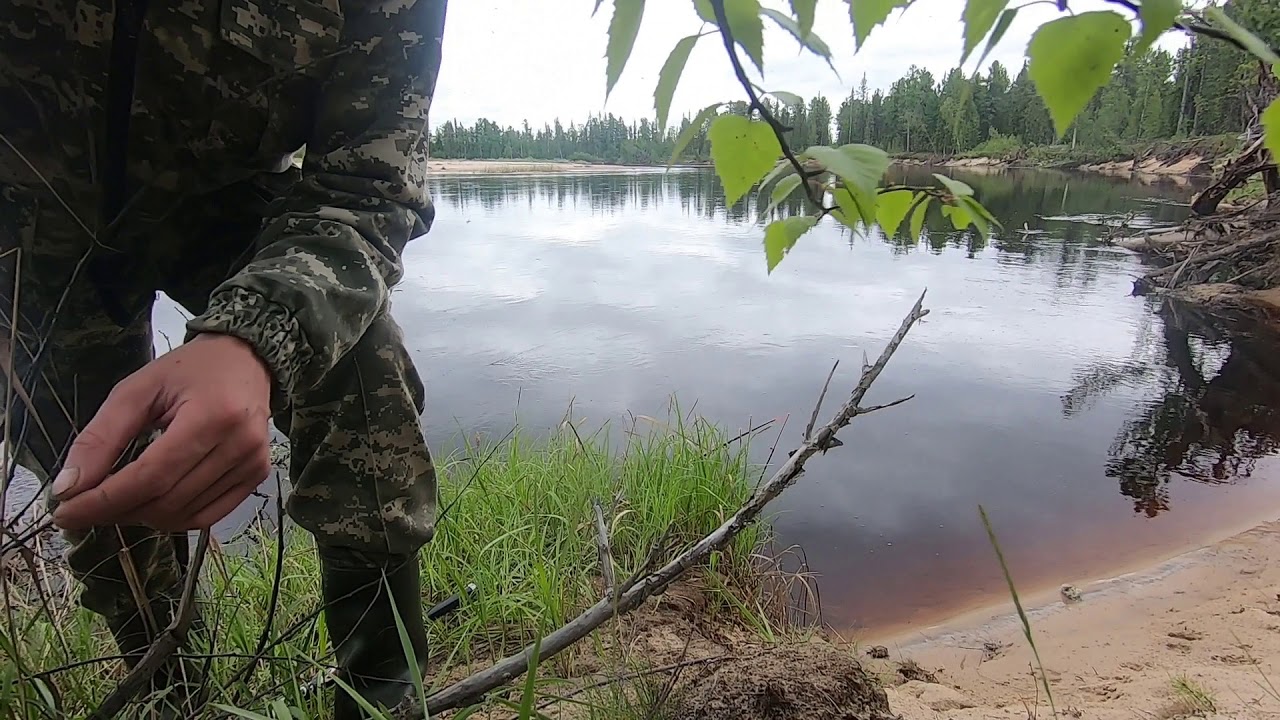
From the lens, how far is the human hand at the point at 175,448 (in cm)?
51

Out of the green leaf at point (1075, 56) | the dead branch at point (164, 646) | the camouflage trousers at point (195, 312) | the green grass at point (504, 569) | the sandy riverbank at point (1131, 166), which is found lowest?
the green grass at point (504, 569)

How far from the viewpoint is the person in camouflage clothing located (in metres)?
0.88

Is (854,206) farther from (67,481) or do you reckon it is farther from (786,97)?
(67,481)

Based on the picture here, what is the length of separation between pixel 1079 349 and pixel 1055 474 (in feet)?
7.83

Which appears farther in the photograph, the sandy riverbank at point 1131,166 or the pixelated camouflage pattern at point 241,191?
the sandy riverbank at point 1131,166

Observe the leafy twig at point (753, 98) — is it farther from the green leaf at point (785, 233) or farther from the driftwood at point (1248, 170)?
the driftwood at point (1248, 170)

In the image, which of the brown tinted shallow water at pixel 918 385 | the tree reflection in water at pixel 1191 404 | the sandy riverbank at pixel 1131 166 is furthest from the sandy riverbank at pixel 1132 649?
the sandy riverbank at pixel 1131 166

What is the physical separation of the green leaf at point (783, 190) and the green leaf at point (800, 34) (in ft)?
0.33

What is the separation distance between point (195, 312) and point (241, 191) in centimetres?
19

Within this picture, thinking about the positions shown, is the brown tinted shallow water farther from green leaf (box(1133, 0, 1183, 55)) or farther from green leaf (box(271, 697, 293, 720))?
green leaf (box(271, 697, 293, 720))

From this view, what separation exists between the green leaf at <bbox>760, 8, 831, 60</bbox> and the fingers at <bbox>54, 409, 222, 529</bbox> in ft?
1.61

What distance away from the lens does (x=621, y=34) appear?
1.62 feet

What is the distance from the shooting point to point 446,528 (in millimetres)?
2102

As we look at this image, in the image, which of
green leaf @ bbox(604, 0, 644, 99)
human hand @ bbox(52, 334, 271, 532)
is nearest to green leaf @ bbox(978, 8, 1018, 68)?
green leaf @ bbox(604, 0, 644, 99)
